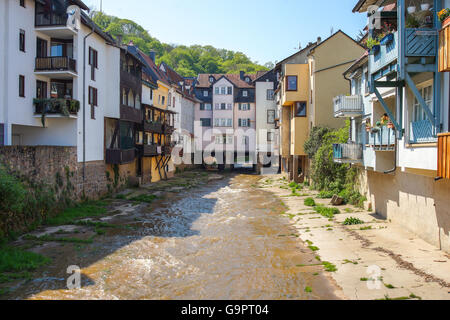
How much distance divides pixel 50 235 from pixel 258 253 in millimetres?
10172

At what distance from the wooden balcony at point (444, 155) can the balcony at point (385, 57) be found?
4.15m

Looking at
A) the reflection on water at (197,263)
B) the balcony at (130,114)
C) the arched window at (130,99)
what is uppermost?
the arched window at (130,99)

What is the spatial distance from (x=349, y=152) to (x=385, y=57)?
25.8ft

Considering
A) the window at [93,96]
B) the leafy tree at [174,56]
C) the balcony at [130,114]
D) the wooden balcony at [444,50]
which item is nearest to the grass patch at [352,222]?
the wooden balcony at [444,50]

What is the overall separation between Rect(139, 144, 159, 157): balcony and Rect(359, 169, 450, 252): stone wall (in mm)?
22588

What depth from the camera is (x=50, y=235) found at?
1877cm

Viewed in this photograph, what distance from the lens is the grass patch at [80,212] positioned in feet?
70.7

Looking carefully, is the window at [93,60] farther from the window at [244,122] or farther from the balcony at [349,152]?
the window at [244,122]

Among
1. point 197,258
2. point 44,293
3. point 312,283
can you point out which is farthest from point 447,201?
point 44,293


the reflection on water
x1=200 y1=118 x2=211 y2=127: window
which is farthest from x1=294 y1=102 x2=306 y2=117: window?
Result: x1=200 y1=118 x2=211 y2=127: window

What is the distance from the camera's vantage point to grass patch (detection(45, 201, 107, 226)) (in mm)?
21547

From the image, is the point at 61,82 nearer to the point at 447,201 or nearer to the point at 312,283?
the point at 312,283

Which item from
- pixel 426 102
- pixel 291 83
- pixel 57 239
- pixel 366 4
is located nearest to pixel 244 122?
pixel 291 83

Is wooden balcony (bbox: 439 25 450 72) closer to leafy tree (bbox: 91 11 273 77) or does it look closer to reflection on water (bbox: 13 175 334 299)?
reflection on water (bbox: 13 175 334 299)
